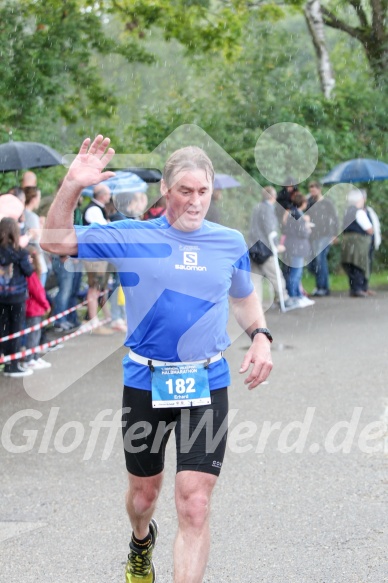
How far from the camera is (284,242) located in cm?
1650

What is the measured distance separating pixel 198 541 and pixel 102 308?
10.2m

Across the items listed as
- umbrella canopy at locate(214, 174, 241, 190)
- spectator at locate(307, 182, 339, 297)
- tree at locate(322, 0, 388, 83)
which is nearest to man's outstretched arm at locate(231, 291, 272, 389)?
umbrella canopy at locate(214, 174, 241, 190)

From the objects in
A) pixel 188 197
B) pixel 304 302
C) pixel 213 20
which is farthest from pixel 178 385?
pixel 213 20

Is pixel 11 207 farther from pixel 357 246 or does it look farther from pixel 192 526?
pixel 357 246

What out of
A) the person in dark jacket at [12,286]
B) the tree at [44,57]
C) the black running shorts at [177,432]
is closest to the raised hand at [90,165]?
the black running shorts at [177,432]

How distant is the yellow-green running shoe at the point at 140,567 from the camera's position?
14.8 ft

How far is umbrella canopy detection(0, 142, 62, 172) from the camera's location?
12.0m

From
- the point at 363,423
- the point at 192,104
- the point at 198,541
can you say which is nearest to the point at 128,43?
the point at 192,104

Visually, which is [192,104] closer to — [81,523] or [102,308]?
[102,308]

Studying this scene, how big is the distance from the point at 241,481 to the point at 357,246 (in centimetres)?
1205

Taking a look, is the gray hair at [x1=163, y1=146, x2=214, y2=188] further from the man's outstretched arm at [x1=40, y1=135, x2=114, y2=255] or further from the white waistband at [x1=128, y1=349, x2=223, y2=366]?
the white waistband at [x1=128, y1=349, x2=223, y2=366]

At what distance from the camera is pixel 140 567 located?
4.51 metres

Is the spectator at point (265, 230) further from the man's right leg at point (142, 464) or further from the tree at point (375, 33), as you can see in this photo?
the man's right leg at point (142, 464)

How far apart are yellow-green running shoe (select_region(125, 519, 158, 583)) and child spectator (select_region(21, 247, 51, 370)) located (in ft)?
19.4
